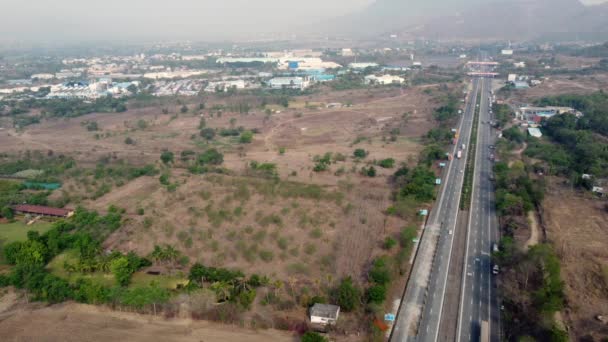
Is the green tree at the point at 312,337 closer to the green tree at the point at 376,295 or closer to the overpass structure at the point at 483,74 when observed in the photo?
→ the green tree at the point at 376,295

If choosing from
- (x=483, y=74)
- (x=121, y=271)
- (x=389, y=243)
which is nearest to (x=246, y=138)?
(x=389, y=243)

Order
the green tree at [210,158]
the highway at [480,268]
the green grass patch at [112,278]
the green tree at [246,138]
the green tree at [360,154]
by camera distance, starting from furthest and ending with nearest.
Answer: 1. the green tree at [246,138]
2. the green tree at [360,154]
3. the green tree at [210,158]
4. the green grass patch at [112,278]
5. the highway at [480,268]

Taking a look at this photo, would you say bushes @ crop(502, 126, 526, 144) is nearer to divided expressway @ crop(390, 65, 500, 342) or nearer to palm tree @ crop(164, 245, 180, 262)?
divided expressway @ crop(390, 65, 500, 342)

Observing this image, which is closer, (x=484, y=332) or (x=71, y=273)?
(x=484, y=332)

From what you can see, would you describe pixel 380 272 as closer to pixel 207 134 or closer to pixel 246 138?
pixel 246 138

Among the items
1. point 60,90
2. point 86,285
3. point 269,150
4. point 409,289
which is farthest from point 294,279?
point 60,90

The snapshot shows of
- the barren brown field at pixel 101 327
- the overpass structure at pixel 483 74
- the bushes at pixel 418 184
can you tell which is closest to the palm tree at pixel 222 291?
the barren brown field at pixel 101 327
